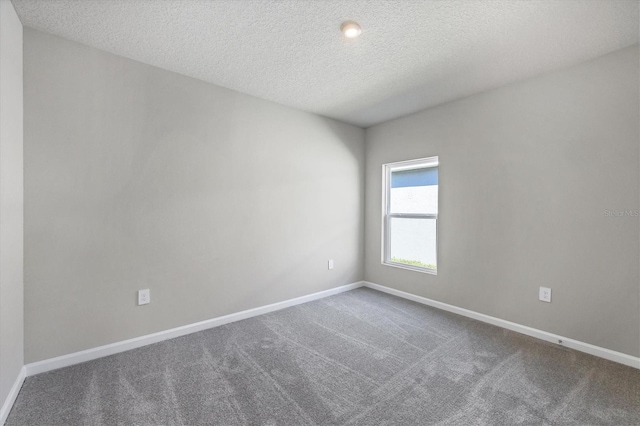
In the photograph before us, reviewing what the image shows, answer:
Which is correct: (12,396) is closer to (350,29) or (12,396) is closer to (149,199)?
(149,199)

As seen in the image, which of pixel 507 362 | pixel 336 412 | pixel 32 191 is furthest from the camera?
pixel 507 362

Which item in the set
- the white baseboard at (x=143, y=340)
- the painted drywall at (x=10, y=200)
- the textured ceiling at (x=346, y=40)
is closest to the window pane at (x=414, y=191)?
the textured ceiling at (x=346, y=40)

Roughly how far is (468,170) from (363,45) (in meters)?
1.79

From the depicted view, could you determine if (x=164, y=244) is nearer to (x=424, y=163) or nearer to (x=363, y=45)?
(x=363, y=45)

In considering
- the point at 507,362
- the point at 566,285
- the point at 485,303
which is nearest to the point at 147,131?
the point at 507,362

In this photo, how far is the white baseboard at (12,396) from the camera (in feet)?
5.11

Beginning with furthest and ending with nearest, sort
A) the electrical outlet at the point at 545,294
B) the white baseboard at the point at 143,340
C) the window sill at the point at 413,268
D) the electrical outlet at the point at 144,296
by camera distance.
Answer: the window sill at the point at 413,268 → the electrical outlet at the point at 545,294 → the electrical outlet at the point at 144,296 → the white baseboard at the point at 143,340

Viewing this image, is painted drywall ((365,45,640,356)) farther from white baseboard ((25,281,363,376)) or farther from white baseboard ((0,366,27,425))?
white baseboard ((0,366,27,425))

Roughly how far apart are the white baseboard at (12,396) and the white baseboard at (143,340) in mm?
70

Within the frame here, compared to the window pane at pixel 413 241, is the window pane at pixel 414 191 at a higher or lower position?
higher

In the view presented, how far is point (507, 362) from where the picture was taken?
2.16 meters

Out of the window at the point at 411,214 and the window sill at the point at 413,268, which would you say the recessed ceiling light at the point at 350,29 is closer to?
the window at the point at 411,214

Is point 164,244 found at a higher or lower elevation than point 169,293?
higher

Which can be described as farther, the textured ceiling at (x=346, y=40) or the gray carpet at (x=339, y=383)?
the textured ceiling at (x=346, y=40)
